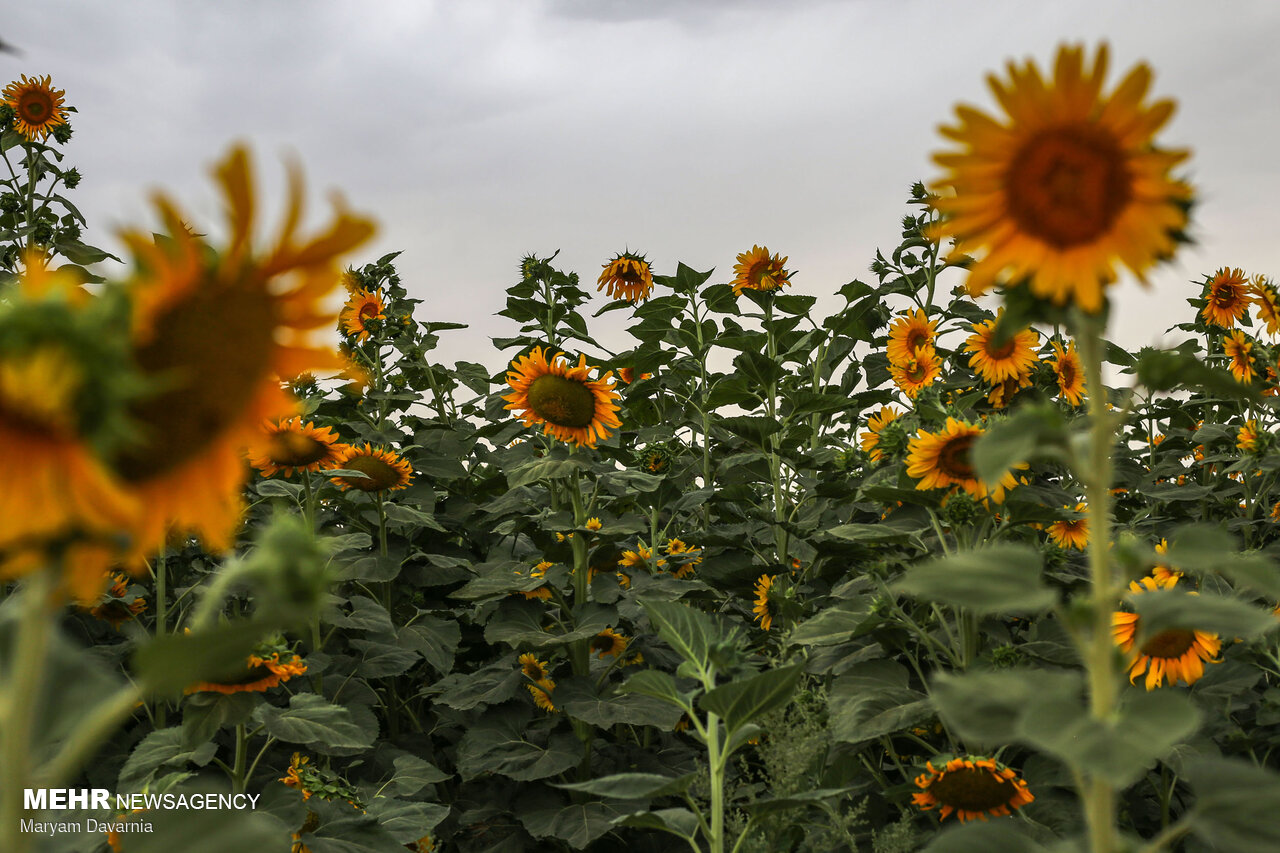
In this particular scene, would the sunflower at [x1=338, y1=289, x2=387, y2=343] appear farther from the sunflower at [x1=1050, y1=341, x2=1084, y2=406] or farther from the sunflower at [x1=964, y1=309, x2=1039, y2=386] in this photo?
the sunflower at [x1=1050, y1=341, x2=1084, y2=406]

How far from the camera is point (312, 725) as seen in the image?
2.15 meters

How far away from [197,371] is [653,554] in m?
3.21

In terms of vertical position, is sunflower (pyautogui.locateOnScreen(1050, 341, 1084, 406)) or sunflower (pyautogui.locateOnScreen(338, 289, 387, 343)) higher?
sunflower (pyautogui.locateOnScreen(338, 289, 387, 343))

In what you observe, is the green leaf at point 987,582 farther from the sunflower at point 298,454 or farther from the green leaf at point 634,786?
the sunflower at point 298,454

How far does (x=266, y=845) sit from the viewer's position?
0.64 m

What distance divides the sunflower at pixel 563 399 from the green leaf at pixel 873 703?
118 cm

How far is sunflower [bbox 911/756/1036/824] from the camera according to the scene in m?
2.12

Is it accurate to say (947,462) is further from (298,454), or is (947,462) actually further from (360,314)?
(360,314)

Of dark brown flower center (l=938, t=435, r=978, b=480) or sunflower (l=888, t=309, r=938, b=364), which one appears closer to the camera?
dark brown flower center (l=938, t=435, r=978, b=480)

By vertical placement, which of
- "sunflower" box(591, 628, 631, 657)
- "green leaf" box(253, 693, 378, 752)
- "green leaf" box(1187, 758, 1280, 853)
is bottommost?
"green leaf" box(1187, 758, 1280, 853)

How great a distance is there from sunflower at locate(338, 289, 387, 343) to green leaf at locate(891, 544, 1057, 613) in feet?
13.2

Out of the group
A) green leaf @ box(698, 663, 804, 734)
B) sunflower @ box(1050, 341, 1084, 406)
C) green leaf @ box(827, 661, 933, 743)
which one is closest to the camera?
green leaf @ box(698, 663, 804, 734)

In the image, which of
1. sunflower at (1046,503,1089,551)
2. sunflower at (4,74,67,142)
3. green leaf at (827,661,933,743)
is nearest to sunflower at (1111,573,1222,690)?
green leaf at (827,661,933,743)

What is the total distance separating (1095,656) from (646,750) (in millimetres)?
2532
